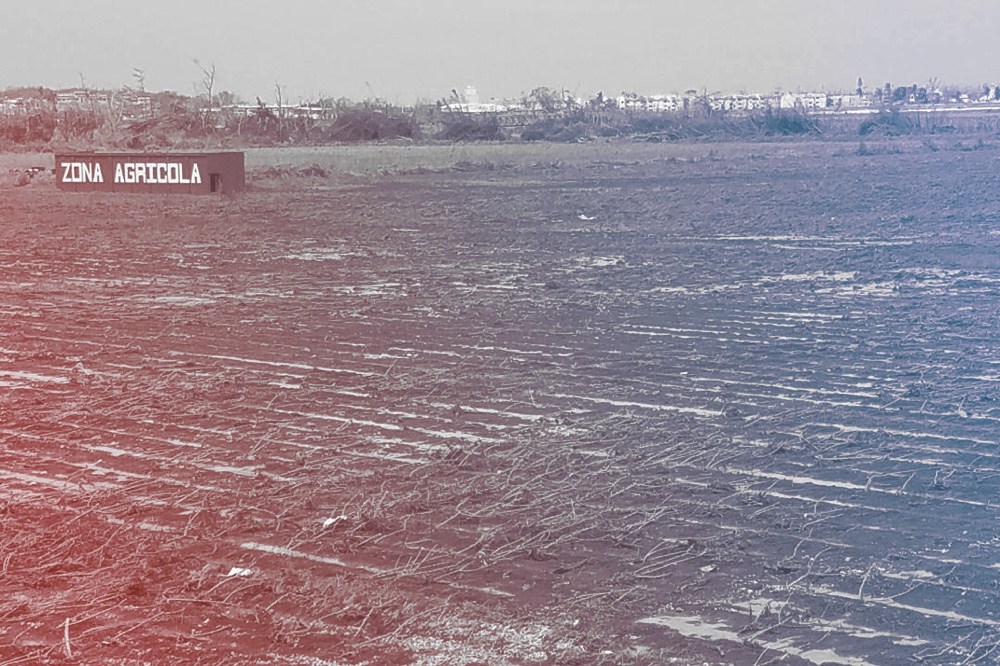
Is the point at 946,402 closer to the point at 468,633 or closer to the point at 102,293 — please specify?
the point at 468,633

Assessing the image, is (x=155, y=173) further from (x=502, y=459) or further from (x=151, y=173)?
(x=502, y=459)

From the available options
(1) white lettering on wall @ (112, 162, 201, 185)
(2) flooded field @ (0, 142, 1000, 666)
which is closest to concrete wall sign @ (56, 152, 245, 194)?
(1) white lettering on wall @ (112, 162, 201, 185)

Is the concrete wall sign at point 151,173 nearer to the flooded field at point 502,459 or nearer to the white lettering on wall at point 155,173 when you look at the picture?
the white lettering on wall at point 155,173

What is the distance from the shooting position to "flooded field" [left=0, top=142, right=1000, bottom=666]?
473 centimetres

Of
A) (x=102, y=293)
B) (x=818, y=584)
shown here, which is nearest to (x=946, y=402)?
(x=818, y=584)

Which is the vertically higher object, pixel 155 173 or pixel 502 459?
pixel 155 173

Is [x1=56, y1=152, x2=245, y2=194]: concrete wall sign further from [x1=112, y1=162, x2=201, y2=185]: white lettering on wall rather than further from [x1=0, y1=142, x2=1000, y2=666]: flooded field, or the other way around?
[x1=0, y1=142, x2=1000, y2=666]: flooded field

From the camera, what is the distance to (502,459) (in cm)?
704

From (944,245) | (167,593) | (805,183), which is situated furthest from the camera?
(805,183)

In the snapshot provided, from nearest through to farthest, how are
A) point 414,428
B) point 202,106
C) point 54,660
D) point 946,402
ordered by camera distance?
point 54,660
point 414,428
point 946,402
point 202,106

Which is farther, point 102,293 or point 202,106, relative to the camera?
point 202,106

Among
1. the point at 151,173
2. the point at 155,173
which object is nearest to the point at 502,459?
the point at 155,173

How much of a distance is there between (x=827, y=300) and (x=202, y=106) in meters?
50.3

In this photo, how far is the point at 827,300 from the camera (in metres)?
13.2
